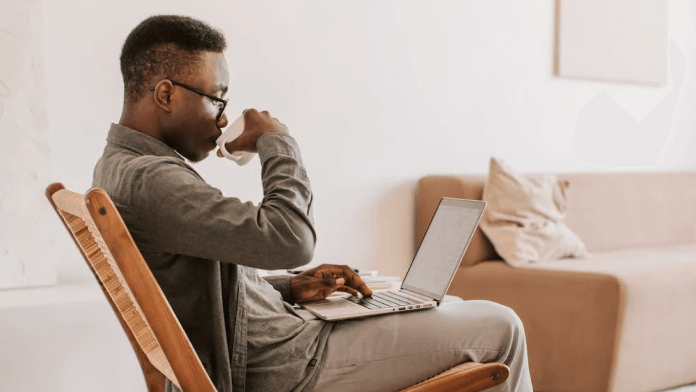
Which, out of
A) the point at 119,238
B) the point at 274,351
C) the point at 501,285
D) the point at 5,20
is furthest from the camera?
the point at 501,285

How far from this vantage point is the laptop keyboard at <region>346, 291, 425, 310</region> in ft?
4.85

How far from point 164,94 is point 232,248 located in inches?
A: 14.6

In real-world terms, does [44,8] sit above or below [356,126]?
above

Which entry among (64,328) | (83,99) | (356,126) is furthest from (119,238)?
(356,126)

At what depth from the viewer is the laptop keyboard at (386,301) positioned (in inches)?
58.2

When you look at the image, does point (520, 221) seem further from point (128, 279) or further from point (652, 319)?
point (128, 279)

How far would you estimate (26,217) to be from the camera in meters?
2.19

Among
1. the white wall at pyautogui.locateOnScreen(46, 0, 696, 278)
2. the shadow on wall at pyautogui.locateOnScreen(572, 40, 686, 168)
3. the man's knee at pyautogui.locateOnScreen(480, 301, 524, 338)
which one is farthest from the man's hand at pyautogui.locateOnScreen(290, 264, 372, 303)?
the shadow on wall at pyautogui.locateOnScreen(572, 40, 686, 168)

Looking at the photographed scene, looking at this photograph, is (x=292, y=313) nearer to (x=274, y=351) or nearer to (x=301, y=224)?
(x=274, y=351)

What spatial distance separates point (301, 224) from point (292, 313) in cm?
31

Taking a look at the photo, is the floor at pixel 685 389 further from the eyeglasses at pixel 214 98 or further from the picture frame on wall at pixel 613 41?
the eyeglasses at pixel 214 98

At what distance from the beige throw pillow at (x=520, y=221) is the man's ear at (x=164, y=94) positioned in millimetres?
1879

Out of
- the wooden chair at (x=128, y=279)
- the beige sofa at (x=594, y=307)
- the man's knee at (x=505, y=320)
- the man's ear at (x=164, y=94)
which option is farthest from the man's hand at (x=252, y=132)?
the beige sofa at (x=594, y=307)

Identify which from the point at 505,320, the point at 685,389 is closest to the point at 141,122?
the point at 505,320
